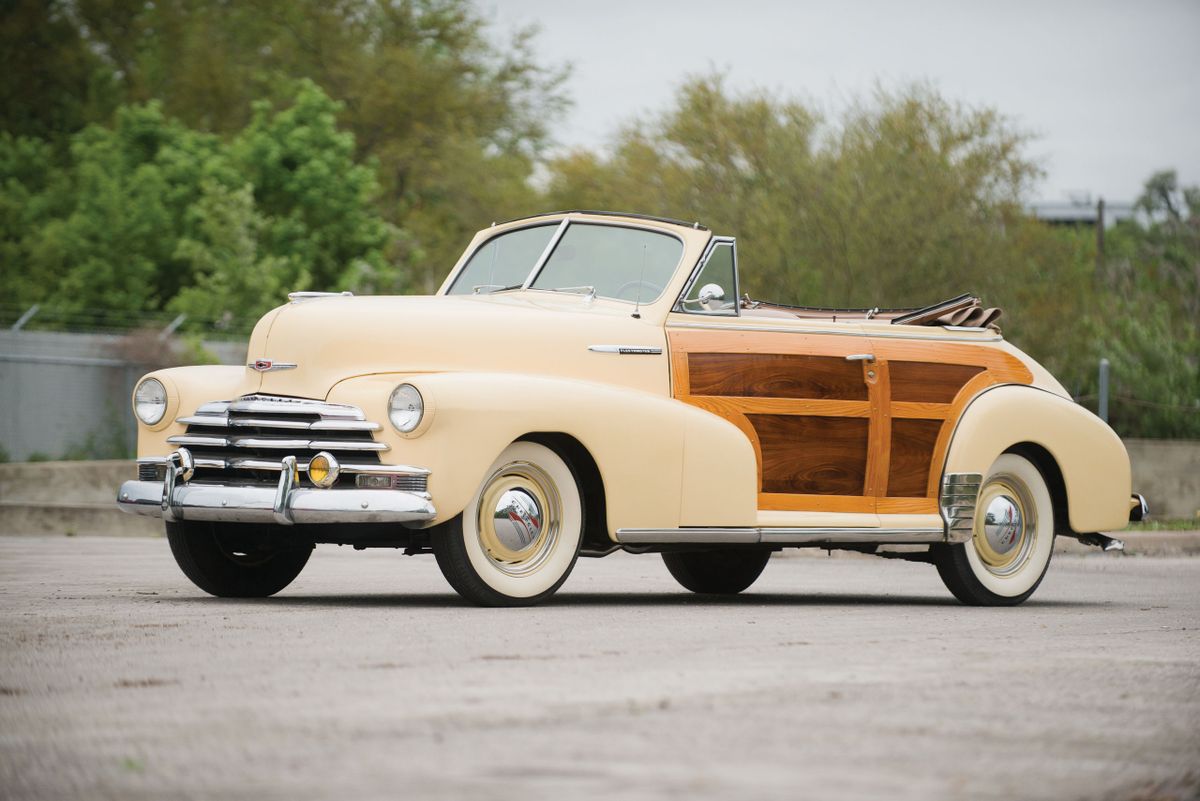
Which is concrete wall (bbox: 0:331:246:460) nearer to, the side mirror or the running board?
the side mirror

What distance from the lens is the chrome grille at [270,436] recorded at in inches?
350

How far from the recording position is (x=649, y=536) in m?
9.65

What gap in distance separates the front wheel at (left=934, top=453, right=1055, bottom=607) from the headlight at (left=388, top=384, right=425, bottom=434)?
3639 mm

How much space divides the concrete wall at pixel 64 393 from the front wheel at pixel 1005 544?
16.0 metres

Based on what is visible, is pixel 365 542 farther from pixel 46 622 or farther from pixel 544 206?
pixel 544 206

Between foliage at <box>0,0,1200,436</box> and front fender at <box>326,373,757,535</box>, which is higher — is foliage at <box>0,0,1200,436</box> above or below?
above

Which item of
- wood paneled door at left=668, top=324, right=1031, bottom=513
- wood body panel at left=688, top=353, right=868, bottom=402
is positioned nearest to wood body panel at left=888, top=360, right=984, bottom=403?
wood paneled door at left=668, top=324, right=1031, bottom=513

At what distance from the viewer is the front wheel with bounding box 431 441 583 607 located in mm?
8961

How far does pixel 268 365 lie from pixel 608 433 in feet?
5.82

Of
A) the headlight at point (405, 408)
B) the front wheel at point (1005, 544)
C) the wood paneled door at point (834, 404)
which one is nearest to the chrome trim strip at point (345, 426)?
the headlight at point (405, 408)

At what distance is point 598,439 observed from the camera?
369 inches

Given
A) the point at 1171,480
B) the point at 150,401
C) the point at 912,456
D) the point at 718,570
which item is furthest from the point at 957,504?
the point at 1171,480

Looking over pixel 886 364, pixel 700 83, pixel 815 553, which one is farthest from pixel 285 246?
pixel 886 364

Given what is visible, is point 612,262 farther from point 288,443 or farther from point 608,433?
point 288,443
